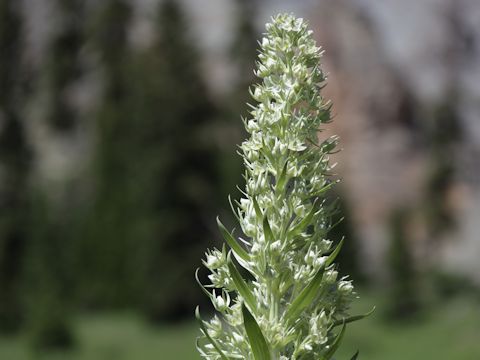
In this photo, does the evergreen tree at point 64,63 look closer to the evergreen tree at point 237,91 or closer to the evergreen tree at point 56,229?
the evergreen tree at point 56,229

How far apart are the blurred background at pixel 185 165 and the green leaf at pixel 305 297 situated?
97.8ft

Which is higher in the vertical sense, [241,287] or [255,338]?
[241,287]

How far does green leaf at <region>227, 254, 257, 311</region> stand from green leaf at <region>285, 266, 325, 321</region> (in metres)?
0.13

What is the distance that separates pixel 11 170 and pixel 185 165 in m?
18.2

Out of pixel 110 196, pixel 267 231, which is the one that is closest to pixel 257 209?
pixel 267 231

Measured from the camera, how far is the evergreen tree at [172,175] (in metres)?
42.7

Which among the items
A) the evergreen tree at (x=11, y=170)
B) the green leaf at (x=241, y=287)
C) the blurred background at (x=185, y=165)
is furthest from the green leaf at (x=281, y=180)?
the evergreen tree at (x=11, y=170)

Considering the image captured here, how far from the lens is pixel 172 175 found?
4394 centimetres

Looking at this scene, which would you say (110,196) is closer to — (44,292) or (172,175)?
(172,175)

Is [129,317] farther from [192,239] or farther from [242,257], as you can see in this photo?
[242,257]

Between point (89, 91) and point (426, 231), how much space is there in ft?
95.9

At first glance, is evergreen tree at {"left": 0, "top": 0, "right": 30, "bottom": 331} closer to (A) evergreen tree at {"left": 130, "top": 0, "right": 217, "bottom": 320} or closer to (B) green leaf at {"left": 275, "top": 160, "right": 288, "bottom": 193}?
(A) evergreen tree at {"left": 130, "top": 0, "right": 217, "bottom": 320}

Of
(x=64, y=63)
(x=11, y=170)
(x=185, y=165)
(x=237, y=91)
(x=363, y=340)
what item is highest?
(x=64, y=63)

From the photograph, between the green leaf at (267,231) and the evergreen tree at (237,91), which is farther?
the evergreen tree at (237,91)
